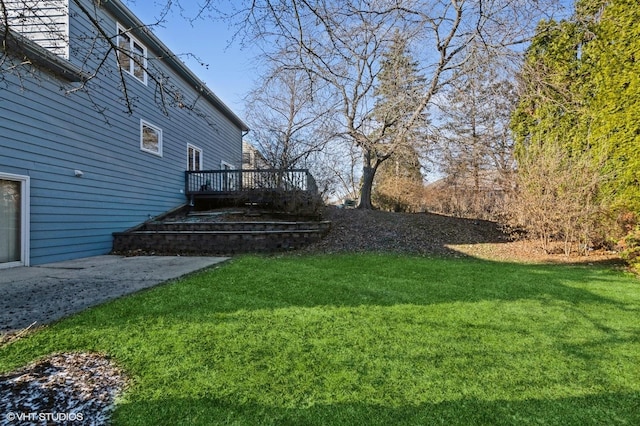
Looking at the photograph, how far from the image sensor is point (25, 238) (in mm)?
5641

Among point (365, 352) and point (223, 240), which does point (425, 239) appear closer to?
point (223, 240)

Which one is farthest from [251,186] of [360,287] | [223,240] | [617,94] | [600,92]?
[617,94]

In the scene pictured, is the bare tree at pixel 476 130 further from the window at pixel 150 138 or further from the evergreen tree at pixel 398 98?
the window at pixel 150 138

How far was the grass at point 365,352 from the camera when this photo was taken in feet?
5.64

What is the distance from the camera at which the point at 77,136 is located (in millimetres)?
6688

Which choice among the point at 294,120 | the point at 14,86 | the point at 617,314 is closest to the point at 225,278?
the point at 617,314

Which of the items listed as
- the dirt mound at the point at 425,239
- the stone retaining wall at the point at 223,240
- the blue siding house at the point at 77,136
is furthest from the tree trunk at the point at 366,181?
the blue siding house at the point at 77,136

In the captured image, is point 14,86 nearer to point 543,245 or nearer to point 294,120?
point 294,120

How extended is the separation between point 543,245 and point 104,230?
10052mm

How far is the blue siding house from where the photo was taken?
17.0 ft

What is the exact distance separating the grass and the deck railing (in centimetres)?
577

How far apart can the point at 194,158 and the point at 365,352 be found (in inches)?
451

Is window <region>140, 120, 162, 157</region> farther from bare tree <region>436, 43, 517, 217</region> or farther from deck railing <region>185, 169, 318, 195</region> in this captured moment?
bare tree <region>436, 43, 517, 217</region>

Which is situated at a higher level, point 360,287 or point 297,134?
point 297,134
